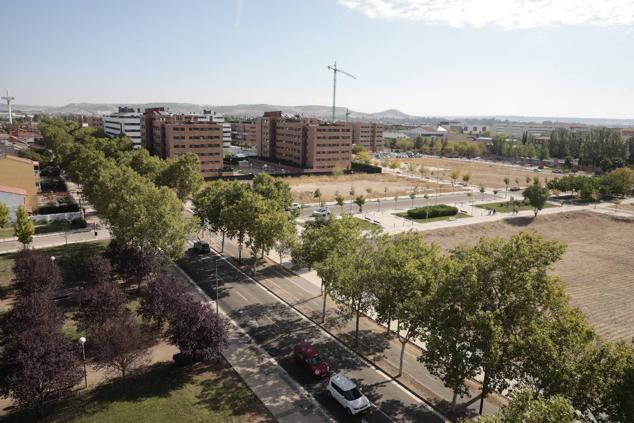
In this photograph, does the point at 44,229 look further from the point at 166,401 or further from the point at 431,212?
the point at 431,212

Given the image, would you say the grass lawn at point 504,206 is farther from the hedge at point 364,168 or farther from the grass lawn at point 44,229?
the grass lawn at point 44,229

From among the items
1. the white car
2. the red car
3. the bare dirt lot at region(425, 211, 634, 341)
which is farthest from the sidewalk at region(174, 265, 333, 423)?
the bare dirt lot at region(425, 211, 634, 341)

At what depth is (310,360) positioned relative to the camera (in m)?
27.8

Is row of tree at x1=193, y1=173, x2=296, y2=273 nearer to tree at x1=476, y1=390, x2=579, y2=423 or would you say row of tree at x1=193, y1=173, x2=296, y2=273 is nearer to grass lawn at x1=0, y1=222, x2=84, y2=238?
grass lawn at x1=0, y1=222, x2=84, y2=238

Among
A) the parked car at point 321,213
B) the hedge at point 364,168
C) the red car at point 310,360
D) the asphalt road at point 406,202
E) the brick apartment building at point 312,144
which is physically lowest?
the red car at point 310,360

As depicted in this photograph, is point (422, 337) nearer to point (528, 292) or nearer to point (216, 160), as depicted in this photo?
point (528, 292)

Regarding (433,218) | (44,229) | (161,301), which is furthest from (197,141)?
(161,301)

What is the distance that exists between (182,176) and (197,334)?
1840 inches

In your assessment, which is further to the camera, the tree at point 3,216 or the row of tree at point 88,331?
the tree at point 3,216

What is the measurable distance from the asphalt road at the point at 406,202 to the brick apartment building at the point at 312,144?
37357 mm

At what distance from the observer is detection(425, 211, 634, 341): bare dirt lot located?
130 ft

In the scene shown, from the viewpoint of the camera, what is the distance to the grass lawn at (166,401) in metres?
22.9

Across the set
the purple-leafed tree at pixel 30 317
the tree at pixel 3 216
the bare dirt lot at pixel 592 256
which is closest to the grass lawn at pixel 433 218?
the bare dirt lot at pixel 592 256

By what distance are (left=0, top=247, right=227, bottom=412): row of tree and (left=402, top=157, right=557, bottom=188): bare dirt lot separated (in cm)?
10120
